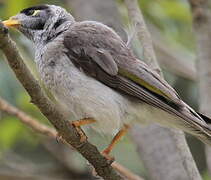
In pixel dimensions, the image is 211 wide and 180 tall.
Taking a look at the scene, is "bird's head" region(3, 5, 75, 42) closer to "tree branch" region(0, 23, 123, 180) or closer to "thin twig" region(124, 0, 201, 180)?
"thin twig" region(124, 0, 201, 180)

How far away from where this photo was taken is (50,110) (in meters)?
4.09

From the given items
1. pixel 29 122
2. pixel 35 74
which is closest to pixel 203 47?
pixel 29 122

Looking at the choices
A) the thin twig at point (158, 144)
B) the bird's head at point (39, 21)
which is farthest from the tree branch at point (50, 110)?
the bird's head at point (39, 21)

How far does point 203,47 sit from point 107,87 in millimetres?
1117

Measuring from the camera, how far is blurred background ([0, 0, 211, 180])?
6.68 meters

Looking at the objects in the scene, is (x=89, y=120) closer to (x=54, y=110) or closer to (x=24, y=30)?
(x=54, y=110)

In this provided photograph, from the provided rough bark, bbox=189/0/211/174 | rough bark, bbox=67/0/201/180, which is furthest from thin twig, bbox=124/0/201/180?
rough bark, bbox=189/0/211/174

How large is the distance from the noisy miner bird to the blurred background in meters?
0.66

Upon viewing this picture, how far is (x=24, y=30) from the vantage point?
567 cm

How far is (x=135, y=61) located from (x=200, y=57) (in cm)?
78

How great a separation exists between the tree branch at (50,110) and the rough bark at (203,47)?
1084mm

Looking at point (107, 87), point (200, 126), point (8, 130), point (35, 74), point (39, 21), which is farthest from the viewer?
point (8, 130)

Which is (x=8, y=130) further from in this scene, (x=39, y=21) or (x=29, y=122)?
(x=39, y=21)

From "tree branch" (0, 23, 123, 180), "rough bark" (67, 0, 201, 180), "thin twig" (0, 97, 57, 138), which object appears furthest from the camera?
"thin twig" (0, 97, 57, 138)
